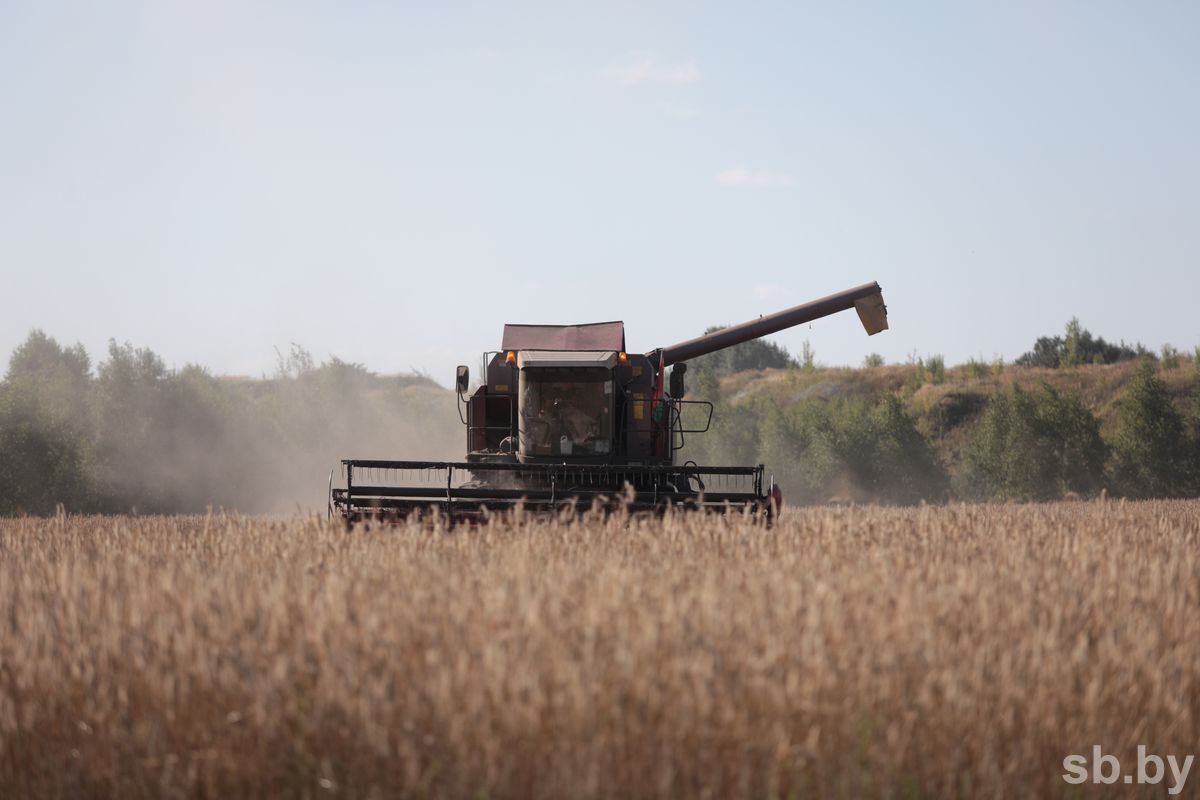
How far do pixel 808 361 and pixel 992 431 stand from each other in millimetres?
30784

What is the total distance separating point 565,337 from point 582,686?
9745 millimetres

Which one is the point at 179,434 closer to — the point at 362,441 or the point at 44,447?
the point at 44,447

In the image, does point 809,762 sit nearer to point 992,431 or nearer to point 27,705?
point 27,705

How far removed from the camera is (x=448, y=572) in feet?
18.1

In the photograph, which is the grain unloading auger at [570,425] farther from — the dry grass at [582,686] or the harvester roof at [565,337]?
the dry grass at [582,686]

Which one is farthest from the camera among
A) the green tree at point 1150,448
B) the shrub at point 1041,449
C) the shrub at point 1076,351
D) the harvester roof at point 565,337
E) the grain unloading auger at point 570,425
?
the shrub at point 1076,351

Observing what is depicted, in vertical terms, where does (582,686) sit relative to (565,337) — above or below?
below

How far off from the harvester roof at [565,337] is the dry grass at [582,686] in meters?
8.11

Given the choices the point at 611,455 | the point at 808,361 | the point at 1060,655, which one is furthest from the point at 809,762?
the point at 808,361

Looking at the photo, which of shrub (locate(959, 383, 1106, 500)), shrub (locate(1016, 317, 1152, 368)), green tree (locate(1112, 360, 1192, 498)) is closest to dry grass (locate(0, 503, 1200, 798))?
shrub (locate(959, 383, 1106, 500))

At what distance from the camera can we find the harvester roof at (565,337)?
44.0ft

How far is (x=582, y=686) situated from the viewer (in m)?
3.96

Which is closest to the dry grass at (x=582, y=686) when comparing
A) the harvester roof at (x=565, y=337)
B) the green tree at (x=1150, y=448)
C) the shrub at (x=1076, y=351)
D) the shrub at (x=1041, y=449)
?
the harvester roof at (x=565, y=337)

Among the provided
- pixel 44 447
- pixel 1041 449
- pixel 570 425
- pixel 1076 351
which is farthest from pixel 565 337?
pixel 1076 351
